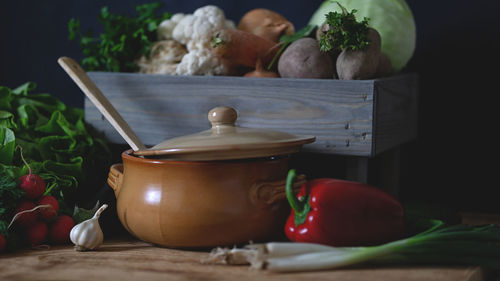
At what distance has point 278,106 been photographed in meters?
1.36

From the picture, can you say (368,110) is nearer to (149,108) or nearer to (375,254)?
(375,254)

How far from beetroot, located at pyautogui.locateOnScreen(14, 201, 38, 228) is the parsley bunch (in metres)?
0.70

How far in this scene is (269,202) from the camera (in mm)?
1157

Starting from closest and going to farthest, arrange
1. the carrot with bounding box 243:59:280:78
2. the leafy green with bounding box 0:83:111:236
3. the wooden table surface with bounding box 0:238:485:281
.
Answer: the wooden table surface with bounding box 0:238:485:281
the leafy green with bounding box 0:83:111:236
the carrot with bounding box 243:59:280:78

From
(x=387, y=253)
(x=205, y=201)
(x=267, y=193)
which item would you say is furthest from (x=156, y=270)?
(x=387, y=253)

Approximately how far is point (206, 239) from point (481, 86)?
101 cm

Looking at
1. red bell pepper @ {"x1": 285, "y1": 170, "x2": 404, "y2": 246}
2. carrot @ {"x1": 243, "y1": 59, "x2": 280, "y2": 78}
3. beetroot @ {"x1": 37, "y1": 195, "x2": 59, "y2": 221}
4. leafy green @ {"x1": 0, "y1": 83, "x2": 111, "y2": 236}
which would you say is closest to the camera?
red bell pepper @ {"x1": 285, "y1": 170, "x2": 404, "y2": 246}

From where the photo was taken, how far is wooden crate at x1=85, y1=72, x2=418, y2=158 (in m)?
Answer: 1.29

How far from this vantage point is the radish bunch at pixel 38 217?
1.18 m

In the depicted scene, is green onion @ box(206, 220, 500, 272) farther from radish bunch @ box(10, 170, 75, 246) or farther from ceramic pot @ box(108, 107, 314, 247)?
radish bunch @ box(10, 170, 75, 246)

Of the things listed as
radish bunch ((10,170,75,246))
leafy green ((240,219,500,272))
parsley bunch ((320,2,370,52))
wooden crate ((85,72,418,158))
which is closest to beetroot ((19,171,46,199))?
radish bunch ((10,170,75,246))

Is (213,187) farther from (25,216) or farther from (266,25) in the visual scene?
(266,25)

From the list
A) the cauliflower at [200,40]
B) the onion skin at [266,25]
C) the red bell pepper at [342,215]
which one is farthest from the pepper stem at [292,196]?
the onion skin at [266,25]

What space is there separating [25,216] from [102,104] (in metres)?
0.33
